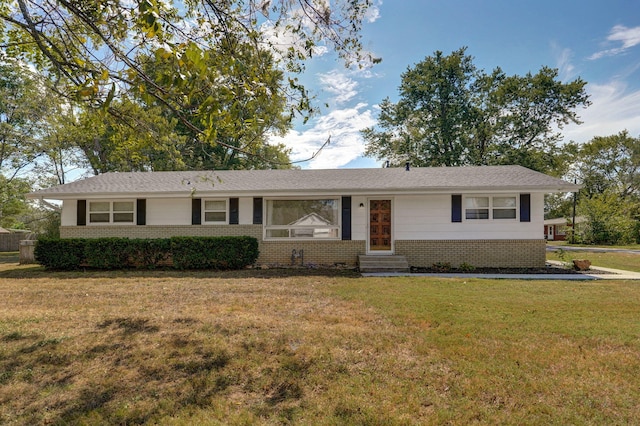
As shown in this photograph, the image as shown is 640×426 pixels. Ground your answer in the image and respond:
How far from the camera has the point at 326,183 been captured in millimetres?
12078

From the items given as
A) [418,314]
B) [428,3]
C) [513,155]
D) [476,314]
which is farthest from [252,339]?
[513,155]

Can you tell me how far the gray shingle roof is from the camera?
430 inches

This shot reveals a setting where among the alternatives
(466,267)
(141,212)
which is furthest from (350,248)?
(141,212)

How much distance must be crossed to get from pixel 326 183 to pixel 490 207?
5.79 meters

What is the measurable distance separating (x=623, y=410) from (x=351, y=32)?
5207 millimetres

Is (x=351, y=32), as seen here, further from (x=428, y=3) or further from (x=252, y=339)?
(x=252, y=339)

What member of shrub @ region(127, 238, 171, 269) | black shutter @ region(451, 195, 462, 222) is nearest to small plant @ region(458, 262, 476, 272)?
black shutter @ region(451, 195, 462, 222)

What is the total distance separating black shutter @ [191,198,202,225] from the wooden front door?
20.4ft

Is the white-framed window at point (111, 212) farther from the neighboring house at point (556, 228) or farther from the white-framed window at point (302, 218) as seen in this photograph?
the neighboring house at point (556, 228)

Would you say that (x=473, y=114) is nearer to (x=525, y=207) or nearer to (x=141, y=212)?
(x=525, y=207)

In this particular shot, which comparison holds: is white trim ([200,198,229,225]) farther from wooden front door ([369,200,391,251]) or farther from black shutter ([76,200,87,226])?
wooden front door ([369,200,391,251])

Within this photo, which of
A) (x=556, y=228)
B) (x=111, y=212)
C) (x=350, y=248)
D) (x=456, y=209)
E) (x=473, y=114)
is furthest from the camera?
(x=556, y=228)

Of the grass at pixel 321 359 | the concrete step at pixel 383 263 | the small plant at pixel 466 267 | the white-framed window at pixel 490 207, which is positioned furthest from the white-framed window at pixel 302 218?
the grass at pixel 321 359

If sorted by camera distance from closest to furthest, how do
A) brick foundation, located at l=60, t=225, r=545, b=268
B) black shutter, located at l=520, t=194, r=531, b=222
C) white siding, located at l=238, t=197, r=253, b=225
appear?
black shutter, located at l=520, t=194, r=531, b=222
brick foundation, located at l=60, t=225, r=545, b=268
white siding, located at l=238, t=197, r=253, b=225
